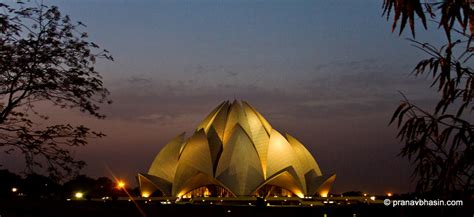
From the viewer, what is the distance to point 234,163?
37.4 meters

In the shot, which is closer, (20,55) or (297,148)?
(20,55)

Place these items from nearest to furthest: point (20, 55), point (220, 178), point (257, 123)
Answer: point (20, 55) < point (220, 178) < point (257, 123)

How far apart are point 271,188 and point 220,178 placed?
13.3 feet

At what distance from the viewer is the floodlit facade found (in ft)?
122

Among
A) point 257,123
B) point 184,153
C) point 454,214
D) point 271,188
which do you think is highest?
point 257,123

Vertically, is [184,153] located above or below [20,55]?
above

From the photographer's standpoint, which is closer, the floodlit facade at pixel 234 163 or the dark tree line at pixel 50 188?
the dark tree line at pixel 50 188

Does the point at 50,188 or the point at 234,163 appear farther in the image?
the point at 234,163

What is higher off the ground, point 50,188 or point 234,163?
point 234,163

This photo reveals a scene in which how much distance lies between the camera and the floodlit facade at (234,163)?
122 feet

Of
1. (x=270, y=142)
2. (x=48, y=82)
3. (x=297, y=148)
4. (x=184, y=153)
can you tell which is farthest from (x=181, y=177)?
(x=48, y=82)

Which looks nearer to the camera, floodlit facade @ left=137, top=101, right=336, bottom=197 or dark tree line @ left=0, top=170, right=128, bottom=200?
dark tree line @ left=0, top=170, right=128, bottom=200

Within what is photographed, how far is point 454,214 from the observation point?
5367 millimetres

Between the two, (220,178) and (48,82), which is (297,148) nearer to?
(220,178)
